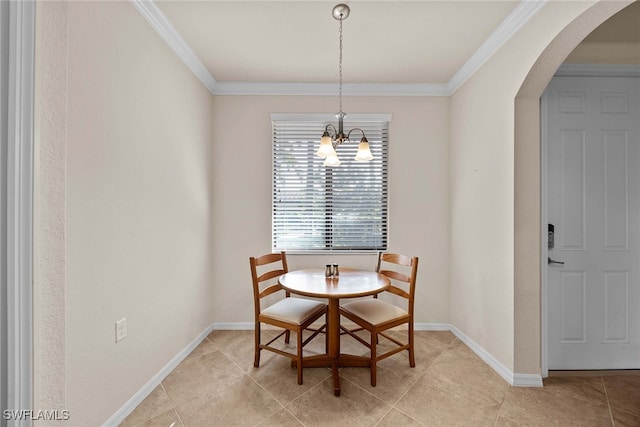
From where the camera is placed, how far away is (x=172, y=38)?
2.15 meters

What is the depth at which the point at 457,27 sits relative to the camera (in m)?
2.09

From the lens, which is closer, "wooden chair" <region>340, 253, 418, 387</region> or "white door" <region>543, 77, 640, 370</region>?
"wooden chair" <region>340, 253, 418, 387</region>

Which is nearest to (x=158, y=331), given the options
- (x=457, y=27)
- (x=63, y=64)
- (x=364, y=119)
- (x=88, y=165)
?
(x=88, y=165)

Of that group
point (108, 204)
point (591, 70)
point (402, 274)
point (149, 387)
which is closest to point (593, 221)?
point (591, 70)

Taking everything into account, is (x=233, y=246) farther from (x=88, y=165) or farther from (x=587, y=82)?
(x=587, y=82)

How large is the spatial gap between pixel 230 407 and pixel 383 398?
3.34 feet

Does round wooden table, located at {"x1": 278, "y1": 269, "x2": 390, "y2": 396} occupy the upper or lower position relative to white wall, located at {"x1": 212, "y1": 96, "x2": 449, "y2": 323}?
lower

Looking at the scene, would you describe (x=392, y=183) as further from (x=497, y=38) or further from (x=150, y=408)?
(x=150, y=408)

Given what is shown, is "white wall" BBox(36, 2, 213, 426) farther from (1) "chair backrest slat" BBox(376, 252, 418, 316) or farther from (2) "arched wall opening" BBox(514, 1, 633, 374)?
(2) "arched wall opening" BBox(514, 1, 633, 374)

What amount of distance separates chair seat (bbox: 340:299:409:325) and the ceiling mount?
2.18 m

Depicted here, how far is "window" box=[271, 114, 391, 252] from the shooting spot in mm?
3029

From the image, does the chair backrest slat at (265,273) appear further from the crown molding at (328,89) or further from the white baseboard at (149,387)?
the crown molding at (328,89)

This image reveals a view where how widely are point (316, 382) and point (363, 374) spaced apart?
1.24 feet

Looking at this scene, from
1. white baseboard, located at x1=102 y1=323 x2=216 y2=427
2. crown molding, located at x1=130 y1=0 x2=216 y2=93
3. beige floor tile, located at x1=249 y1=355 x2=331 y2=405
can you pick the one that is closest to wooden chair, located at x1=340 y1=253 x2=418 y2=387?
beige floor tile, located at x1=249 y1=355 x2=331 y2=405
